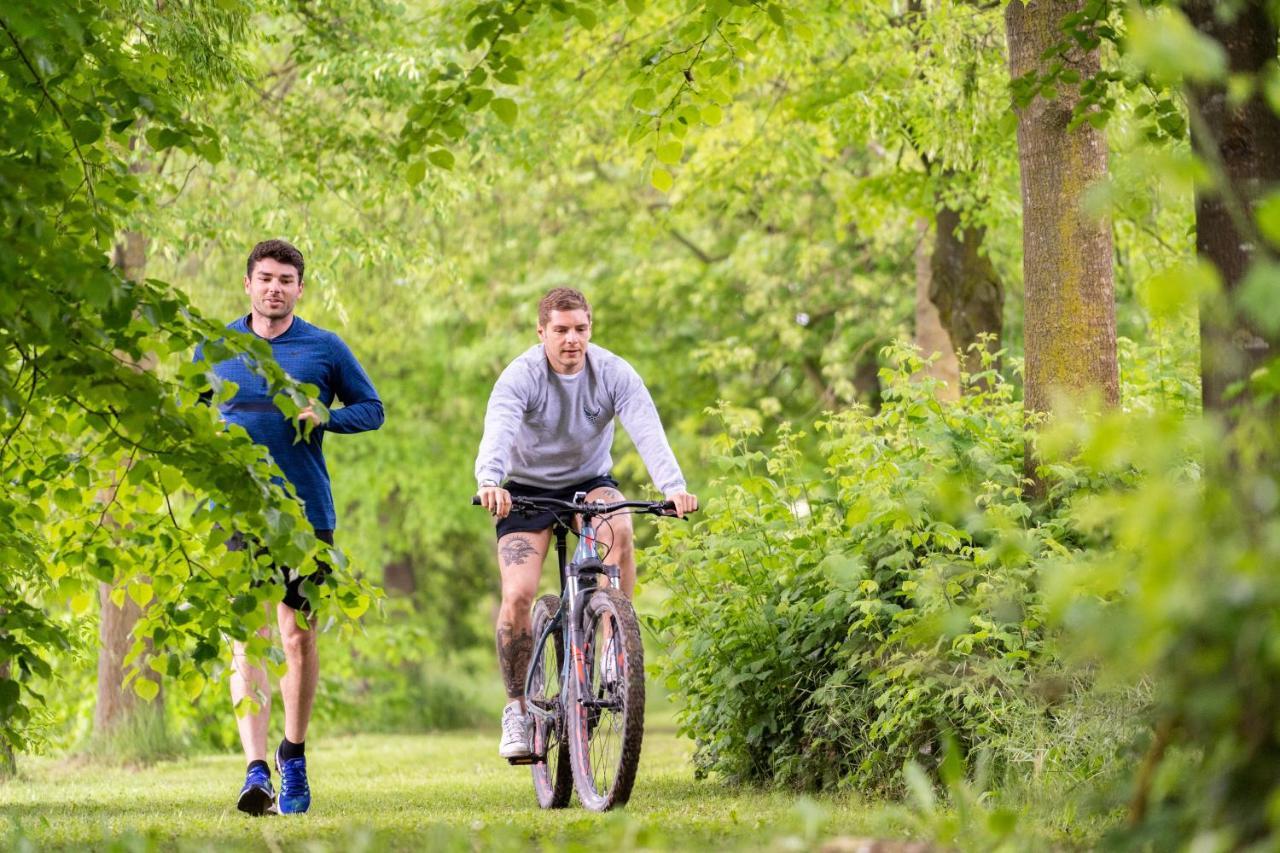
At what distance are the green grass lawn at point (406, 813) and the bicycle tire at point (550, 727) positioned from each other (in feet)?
0.74

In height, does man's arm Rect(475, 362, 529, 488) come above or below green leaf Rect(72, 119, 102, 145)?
below

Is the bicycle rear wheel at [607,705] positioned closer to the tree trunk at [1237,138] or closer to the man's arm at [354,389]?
the man's arm at [354,389]

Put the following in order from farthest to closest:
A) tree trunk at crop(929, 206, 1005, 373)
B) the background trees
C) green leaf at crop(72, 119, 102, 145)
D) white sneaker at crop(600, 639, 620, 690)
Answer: tree trunk at crop(929, 206, 1005, 373), white sneaker at crop(600, 639, 620, 690), green leaf at crop(72, 119, 102, 145), the background trees

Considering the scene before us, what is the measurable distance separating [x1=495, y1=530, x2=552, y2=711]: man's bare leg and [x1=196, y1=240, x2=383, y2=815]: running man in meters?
0.79

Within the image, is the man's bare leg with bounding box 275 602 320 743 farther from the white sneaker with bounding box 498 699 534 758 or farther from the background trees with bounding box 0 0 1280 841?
the white sneaker with bounding box 498 699 534 758

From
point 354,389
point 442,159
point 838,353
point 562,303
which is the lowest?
point 354,389

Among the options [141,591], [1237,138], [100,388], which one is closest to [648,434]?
[141,591]

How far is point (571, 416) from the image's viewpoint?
7082mm

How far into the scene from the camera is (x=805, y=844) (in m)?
3.41

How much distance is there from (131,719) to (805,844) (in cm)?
1075

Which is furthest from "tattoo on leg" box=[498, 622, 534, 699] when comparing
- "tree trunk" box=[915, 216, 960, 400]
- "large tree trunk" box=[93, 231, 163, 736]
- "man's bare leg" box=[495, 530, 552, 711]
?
"tree trunk" box=[915, 216, 960, 400]

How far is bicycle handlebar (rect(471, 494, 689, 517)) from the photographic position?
253 inches

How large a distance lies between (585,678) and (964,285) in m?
8.50

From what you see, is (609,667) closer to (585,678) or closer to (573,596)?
(585,678)
